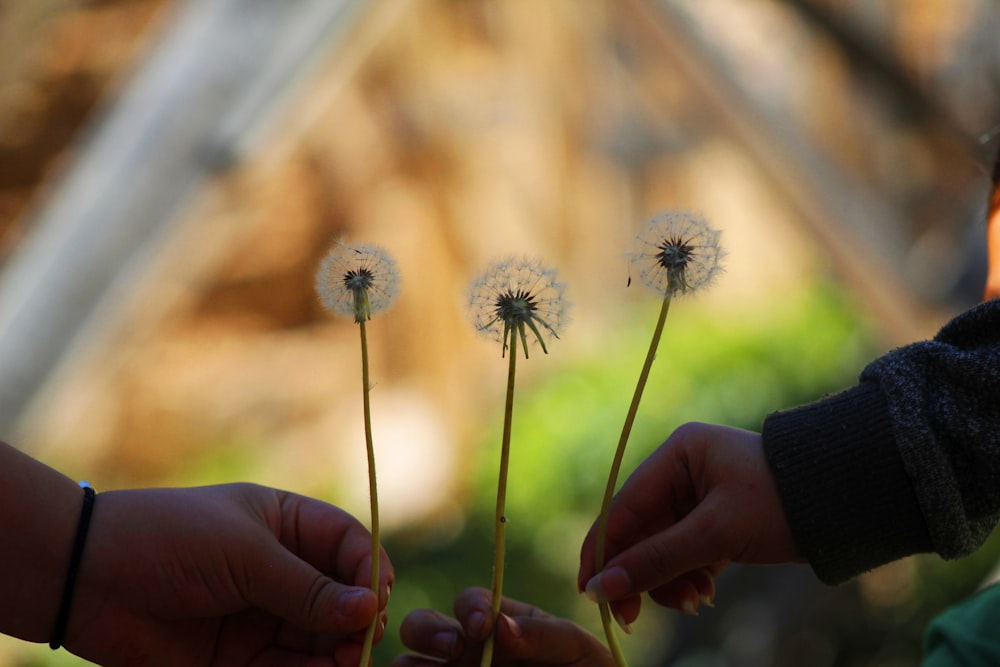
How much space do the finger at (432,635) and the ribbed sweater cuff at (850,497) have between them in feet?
1.15

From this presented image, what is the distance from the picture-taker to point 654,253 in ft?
2.60

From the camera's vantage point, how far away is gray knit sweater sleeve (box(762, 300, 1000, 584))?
0.81 metres

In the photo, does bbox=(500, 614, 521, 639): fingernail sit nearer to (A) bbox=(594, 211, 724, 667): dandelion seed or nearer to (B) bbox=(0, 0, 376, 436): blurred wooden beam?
(A) bbox=(594, 211, 724, 667): dandelion seed

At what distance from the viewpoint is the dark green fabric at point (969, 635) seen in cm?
98

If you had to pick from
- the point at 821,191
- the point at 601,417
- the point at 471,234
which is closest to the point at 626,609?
the point at 821,191

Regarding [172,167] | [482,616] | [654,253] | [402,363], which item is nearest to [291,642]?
[482,616]

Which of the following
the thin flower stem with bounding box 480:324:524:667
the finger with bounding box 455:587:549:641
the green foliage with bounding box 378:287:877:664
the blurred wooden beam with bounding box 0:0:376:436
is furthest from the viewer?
the green foliage with bounding box 378:287:877:664

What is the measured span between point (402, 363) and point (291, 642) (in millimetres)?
1493

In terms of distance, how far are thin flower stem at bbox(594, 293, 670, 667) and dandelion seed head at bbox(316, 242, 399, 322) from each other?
0.24 m

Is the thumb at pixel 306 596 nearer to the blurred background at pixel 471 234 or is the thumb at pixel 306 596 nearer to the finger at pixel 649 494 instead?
the finger at pixel 649 494

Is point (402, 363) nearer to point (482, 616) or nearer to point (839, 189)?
point (839, 189)

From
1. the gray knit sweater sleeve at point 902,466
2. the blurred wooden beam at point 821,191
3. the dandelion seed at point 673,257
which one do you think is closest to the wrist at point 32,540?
the dandelion seed at point 673,257

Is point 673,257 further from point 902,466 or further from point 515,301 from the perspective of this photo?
point 902,466

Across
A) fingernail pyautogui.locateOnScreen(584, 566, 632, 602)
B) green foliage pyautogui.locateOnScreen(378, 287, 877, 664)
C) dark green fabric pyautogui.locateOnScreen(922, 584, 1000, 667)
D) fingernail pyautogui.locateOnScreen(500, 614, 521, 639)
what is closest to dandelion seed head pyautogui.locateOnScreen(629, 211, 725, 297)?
fingernail pyautogui.locateOnScreen(584, 566, 632, 602)
